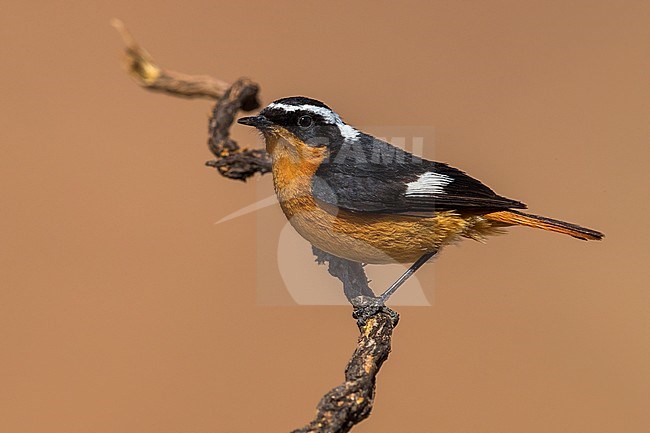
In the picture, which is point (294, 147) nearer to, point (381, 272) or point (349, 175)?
point (349, 175)

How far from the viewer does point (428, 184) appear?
303 centimetres

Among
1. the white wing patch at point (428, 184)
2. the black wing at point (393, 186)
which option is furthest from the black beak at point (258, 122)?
the white wing patch at point (428, 184)

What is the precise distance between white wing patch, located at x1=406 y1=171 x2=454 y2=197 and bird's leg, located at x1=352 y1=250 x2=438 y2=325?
1.05 feet

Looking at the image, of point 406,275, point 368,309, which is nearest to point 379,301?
point 368,309

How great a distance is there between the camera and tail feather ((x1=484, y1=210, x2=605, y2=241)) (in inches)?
118

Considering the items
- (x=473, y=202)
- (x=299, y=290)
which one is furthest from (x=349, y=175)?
(x=299, y=290)

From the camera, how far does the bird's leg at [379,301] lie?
2.93 m

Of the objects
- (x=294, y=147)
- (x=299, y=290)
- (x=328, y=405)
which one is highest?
(x=294, y=147)

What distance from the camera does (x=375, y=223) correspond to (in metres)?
2.97

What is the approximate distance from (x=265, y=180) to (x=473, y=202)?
4.54 ft

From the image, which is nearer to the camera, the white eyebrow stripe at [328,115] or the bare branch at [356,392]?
the bare branch at [356,392]

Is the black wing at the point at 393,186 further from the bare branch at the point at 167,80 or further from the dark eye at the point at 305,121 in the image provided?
the bare branch at the point at 167,80

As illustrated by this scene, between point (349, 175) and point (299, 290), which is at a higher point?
point (349, 175)

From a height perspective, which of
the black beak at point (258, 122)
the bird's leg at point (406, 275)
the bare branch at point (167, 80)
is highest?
the bare branch at point (167, 80)
